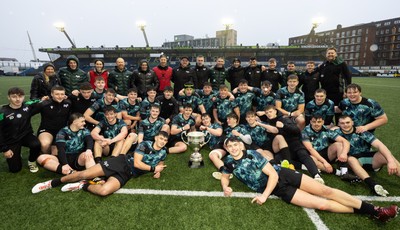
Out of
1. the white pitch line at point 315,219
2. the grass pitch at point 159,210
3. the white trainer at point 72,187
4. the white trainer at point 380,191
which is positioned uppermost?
the white trainer at point 380,191

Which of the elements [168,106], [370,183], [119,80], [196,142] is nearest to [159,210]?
[196,142]

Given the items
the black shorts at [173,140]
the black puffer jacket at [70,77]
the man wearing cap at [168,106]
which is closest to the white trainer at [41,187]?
the black shorts at [173,140]

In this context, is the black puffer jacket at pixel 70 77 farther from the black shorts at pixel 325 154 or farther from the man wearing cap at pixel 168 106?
the black shorts at pixel 325 154

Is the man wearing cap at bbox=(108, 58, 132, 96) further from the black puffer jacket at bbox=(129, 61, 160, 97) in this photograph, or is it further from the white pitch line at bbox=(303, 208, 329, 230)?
the white pitch line at bbox=(303, 208, 329, 230)

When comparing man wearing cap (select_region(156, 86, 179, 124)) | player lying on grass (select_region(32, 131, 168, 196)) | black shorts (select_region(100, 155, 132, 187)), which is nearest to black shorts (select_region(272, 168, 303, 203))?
player lying on grass (select_region(32, 131, 168, 196))

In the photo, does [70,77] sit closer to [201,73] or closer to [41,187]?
[41,187]

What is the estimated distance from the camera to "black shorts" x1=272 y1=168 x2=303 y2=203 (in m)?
3.31

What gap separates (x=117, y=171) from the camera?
3.89 meters

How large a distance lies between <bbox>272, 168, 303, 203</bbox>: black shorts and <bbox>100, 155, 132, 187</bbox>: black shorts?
2581 mm

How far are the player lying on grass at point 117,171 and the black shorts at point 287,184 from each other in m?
2.13

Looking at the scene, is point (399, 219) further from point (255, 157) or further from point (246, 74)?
point (246, 74)

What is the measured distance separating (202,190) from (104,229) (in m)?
1.61

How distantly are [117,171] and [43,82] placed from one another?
423 cm

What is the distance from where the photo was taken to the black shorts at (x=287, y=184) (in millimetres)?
3307
